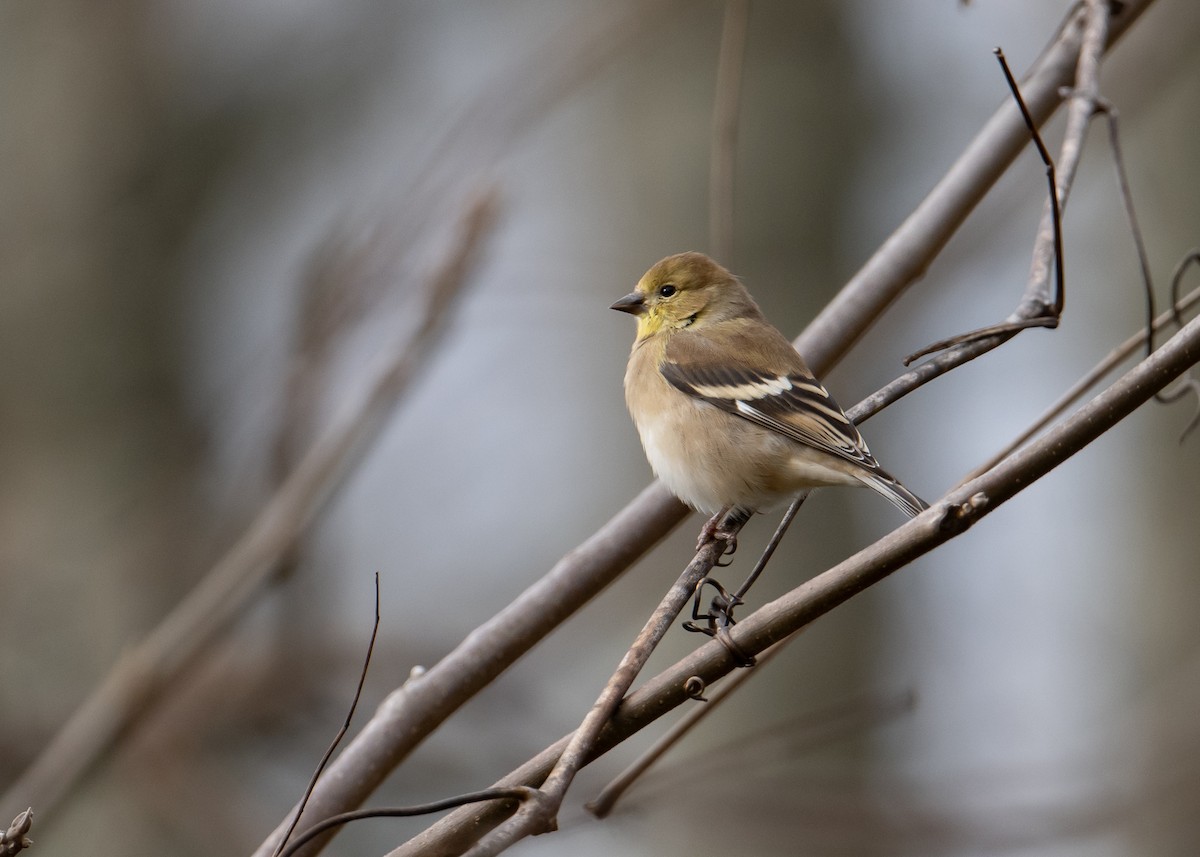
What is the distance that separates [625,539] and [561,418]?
4.32 metres

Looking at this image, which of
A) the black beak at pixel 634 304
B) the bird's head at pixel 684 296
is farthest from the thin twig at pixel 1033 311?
the black beak at pixel 634 304

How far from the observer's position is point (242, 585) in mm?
2359

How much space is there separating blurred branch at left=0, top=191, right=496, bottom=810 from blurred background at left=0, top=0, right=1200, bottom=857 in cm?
80

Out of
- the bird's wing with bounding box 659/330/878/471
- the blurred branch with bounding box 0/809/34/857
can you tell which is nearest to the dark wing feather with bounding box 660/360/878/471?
the bird's wing with bounding box 659/330/878/471

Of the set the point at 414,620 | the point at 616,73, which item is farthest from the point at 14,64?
the point at 414,620

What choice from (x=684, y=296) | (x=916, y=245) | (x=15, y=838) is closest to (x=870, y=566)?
(x=15, y=838)

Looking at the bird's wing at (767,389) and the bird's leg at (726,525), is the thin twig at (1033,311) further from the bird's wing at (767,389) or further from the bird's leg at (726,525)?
the bird's wing at (767,389)

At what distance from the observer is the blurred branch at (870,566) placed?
1.37 metres

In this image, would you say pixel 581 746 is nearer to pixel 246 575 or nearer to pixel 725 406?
pixel 246 575

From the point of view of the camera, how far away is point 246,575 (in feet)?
7.68

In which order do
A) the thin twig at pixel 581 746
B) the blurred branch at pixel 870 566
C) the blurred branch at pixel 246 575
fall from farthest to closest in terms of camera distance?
1. the blurred branch at pixel 246 575
2. the blurred branch at pixel 870 566
3. the thin twig at pixel 581 746

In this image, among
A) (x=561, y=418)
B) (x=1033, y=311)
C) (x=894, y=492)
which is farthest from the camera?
(x=561, y=418)

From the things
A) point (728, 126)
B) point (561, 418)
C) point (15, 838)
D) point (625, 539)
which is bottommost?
point (15, 838)

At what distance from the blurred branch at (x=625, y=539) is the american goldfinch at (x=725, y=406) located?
13 centimetres
